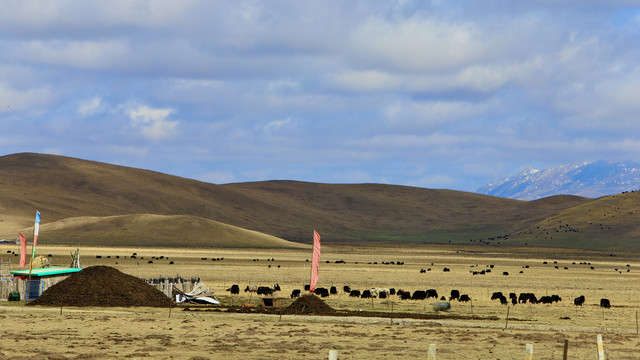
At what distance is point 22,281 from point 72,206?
517ft

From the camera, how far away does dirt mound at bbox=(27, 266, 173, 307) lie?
133 feet

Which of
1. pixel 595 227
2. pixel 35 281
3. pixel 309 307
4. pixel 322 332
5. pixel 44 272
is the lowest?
pixel 322 332

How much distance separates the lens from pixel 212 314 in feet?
124

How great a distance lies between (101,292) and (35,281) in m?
4.47

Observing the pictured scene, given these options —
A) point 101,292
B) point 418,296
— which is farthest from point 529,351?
point 418,296

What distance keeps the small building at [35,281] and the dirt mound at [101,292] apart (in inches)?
91.1

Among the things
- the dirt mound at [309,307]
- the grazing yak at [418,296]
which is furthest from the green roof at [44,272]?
the grazing yak at [418,296]

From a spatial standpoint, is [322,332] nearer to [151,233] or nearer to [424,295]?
[424,295]

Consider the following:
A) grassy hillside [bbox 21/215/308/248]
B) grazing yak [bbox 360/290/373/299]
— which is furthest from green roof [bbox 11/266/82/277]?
grassy hillside [bbox 21/215/308/248]

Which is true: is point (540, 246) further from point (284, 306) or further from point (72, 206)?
point (284, 306)

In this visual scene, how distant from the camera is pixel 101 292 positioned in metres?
41.5

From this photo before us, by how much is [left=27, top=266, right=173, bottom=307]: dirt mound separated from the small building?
2313mm

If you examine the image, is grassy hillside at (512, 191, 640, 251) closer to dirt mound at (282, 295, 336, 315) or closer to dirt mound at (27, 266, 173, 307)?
dirt mound at (282, 295, 336, 315)

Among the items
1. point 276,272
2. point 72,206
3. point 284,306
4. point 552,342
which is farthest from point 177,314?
point 72,206
